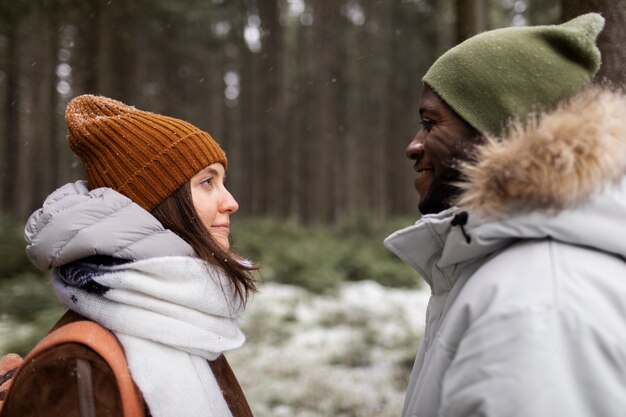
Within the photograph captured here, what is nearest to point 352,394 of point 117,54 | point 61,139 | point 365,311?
point 365,311

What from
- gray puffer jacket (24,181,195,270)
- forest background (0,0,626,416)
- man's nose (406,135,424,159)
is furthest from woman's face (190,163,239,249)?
forest background (0,0,626,416)

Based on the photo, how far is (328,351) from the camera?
674 centimetres

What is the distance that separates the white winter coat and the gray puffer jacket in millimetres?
946

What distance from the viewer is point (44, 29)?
27.1 feet

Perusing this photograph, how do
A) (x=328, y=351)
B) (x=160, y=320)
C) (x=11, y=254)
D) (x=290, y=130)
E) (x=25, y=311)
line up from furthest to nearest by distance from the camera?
(x=290, y=130)
(x=11, y=254)
(x=328, y=351)
(x=25, y=311)
(x=160, y=320)

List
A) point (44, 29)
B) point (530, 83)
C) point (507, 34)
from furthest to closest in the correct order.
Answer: point (44, 29) < point (507, 34) < point (530, 83)

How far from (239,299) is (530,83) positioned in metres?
1.23

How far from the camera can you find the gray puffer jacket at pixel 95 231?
5.52 ft

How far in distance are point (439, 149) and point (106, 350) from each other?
3.98ft

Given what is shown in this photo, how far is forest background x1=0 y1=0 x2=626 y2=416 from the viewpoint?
600 centimetres

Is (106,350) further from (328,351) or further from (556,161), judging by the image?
(328,351)

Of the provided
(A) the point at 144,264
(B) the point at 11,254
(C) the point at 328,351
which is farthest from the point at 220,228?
(B) the point at 11,254

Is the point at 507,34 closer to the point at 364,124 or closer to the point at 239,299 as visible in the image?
the point at 239,299

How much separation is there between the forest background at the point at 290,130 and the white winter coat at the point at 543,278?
4.88ft
